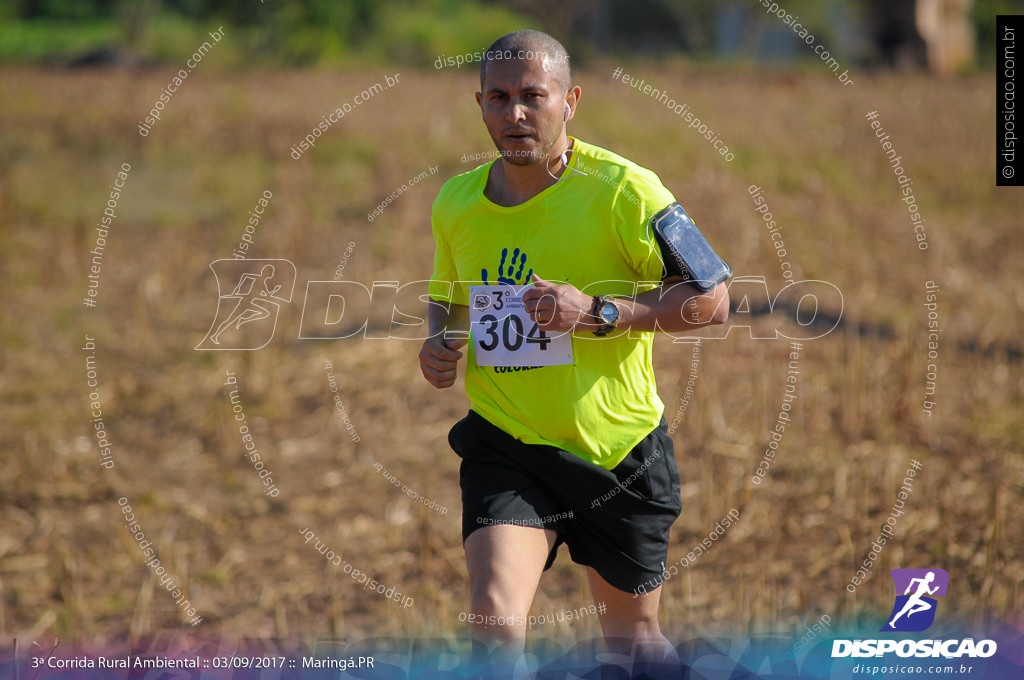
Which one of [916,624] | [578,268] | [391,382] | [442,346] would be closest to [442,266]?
[442,346]

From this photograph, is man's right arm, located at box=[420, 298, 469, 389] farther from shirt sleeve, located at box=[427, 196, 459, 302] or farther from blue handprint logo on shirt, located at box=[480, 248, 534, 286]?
blue handprint logo on shirt, located at box=[480, 248, 534, 286]

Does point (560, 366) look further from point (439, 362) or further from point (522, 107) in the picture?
point (522, 107)

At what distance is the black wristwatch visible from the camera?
2.48m

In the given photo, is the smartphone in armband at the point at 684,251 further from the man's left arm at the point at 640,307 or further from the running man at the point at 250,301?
the running man at the point at 250,301

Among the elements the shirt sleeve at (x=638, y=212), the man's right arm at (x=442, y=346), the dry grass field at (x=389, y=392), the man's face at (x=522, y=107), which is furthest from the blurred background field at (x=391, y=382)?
the man's face at (x=522, y=107)

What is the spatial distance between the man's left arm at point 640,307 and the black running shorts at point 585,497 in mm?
373

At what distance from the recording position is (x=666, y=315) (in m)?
2.53

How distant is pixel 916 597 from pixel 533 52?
259 centimetres

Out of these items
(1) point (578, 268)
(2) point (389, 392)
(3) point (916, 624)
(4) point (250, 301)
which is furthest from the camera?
(4) point (250, 301)

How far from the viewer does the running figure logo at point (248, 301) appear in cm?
729

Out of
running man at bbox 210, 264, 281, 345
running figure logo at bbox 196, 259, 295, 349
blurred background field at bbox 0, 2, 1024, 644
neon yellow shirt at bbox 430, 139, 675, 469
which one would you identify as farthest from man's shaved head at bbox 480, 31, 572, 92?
running man at bbox 210, 264, 281, 345

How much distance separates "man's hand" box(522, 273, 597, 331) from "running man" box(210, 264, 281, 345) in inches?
216

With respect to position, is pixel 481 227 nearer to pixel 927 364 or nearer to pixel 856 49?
pixel 927 364

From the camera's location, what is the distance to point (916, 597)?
3.69 metres
